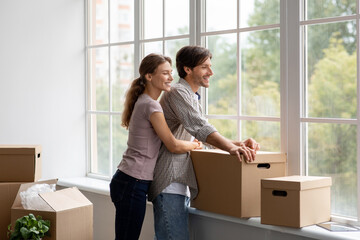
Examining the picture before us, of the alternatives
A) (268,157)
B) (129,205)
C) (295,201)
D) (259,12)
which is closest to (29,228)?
(129,205)

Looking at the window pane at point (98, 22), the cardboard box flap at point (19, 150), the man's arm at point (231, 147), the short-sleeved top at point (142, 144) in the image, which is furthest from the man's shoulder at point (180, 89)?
the window pane at point (98, 22)

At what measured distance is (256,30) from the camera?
2.93 metres

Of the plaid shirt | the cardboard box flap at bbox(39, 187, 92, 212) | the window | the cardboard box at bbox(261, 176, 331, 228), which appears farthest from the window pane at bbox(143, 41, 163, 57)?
the cardboard box at bbox(261, 176, 331, 228)

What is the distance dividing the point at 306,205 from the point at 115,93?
85.9 inches

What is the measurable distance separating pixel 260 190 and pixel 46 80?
2.32 m

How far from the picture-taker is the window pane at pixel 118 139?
4.03 metres

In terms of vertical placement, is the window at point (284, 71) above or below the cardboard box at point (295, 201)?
above

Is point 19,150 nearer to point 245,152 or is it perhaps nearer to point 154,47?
point 154,47

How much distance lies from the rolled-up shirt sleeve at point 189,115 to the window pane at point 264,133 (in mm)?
445

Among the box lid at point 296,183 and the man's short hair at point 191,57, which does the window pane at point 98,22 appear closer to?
the man's short hair at point 191,57

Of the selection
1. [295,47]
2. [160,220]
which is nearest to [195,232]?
[160,220]

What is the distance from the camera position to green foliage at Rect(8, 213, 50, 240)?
2.87m

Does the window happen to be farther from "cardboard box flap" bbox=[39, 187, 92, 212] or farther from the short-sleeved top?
"cardboard box flap" bbox=[39, 187, 92, 212]

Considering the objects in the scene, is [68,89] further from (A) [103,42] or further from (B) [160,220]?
(B) [160,220]
